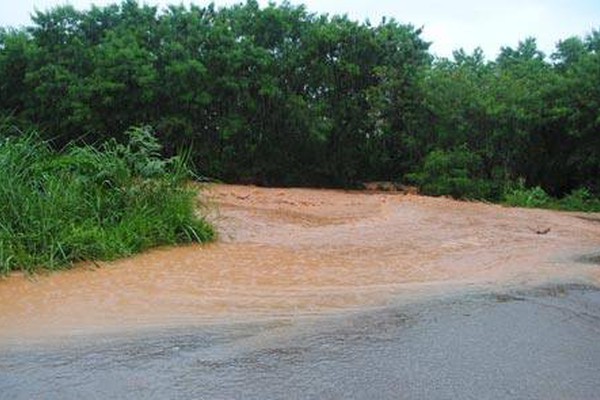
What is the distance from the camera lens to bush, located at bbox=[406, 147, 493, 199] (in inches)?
730

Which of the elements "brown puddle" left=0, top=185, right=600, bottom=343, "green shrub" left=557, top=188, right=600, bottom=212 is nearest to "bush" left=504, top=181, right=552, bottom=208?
"green shrub" left=557, top=188, right=600, bottom=212

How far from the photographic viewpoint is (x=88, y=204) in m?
8.57

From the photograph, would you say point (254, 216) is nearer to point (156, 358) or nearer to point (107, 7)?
point (156, 358)

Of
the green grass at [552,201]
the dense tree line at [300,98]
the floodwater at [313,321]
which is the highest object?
the dense tree line at [300,98]

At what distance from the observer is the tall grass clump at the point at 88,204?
7.55 metres

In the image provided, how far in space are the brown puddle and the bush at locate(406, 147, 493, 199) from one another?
5709 mm

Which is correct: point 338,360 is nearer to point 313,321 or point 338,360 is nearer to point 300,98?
point 313,321

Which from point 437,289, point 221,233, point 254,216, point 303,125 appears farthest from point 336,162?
point 437,289

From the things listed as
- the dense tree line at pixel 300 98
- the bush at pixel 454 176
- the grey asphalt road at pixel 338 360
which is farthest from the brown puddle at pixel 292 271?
the dense tree line at pixel 300 98

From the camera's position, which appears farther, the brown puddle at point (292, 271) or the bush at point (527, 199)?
the bush at point (527, 199)

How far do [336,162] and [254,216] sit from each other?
402 inches

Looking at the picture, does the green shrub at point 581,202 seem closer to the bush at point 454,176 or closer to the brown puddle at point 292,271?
the bush at point 454,176

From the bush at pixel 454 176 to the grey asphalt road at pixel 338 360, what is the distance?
12.6 metres

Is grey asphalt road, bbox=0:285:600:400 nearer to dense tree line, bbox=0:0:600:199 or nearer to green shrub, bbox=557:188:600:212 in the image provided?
green shrub, bbox=557:188:600:212
